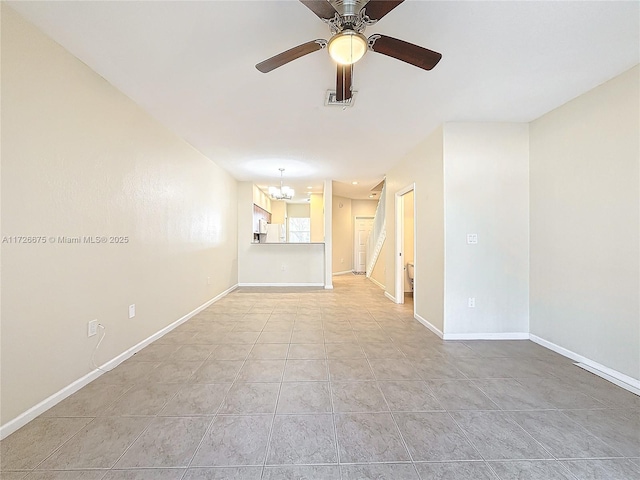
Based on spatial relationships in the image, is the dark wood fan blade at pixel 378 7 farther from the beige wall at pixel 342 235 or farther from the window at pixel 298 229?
the window at pixel 298 229

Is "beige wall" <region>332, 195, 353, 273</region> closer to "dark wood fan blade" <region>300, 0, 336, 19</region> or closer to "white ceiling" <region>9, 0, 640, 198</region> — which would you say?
"white ceiling" <region>9, 0, 640, 198</region>

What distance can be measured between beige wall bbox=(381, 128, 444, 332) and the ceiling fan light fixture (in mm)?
2073

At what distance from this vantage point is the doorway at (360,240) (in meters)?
9.45

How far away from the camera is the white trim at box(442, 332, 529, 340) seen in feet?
10.3

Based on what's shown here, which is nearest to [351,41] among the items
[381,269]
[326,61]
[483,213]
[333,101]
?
[326,61]

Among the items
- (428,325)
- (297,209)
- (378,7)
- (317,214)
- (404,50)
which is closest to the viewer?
(378,7)

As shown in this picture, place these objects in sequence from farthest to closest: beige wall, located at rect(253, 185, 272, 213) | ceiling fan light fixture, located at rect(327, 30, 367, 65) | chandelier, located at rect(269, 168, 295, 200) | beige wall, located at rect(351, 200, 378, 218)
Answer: beige wall, located at rect(351, 200, 378, 218) < beige wall, located at rect(253, 185, 272, 213) < chandelier, located at rect(269, 168, 295, 200) < ceiling fan light fixture, located at rect(327, 30, 367, 65)

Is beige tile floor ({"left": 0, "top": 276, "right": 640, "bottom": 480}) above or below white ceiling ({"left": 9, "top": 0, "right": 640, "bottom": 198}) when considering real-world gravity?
below

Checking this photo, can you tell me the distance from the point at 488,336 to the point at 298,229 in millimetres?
8194

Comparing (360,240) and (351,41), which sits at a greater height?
(351,41)

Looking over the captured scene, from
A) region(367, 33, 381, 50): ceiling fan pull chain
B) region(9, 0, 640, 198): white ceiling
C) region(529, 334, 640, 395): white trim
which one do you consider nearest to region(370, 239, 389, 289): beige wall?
region(9, 0, 640, 198): white ceiling

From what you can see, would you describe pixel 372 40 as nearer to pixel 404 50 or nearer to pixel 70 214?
pixel 404 50

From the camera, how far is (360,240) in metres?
9.52

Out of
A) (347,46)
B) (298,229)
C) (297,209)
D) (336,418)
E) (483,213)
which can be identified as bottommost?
(336,418)
